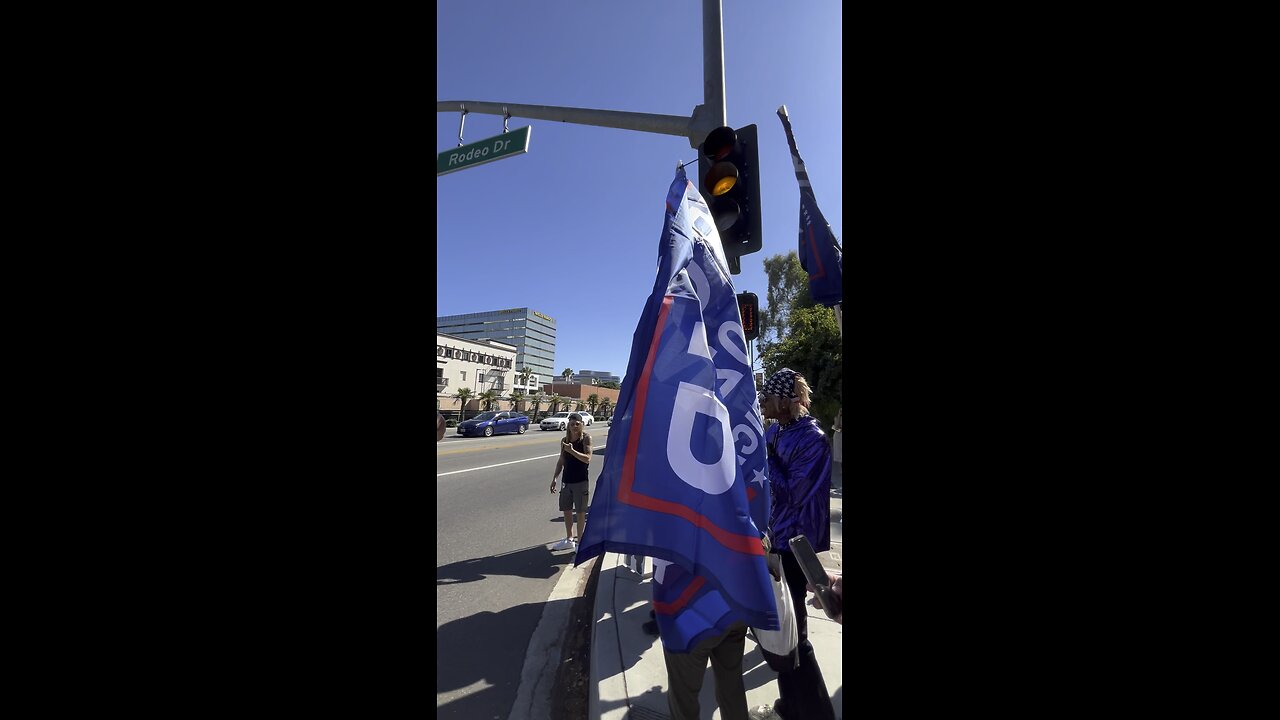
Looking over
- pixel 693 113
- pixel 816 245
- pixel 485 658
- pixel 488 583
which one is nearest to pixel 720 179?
pixel 816 245

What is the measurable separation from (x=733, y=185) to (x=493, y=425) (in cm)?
2579

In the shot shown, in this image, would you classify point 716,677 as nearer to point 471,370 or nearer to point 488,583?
point 488,583

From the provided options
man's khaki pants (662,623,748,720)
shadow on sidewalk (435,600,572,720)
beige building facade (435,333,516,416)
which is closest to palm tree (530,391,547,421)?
beige building facade (435,333,516,416)

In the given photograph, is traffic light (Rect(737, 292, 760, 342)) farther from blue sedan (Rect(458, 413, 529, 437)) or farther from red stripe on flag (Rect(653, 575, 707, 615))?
blue sedan (Rect(458, 413, 529, 437))

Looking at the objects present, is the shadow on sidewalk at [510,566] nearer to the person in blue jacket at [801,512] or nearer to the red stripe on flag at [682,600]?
the person in blue jacket at [801,512]

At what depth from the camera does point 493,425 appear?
26.3 meters

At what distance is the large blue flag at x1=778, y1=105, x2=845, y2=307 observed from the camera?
2334 millimetres

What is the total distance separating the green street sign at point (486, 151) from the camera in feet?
15.7

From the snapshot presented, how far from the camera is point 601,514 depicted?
1.26 meters

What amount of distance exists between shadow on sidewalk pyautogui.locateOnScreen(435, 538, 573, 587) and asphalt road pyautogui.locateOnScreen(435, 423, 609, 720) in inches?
0.4

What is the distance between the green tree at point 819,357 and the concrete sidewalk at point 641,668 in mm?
8779
